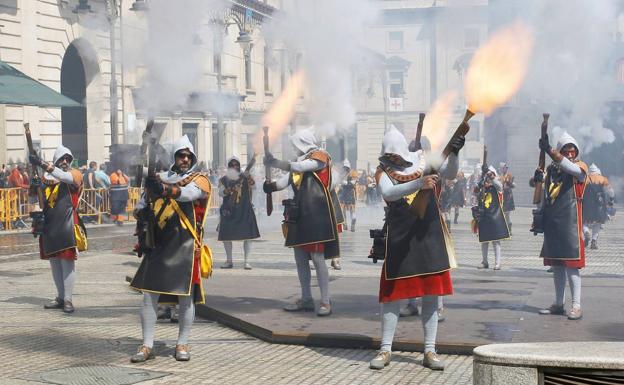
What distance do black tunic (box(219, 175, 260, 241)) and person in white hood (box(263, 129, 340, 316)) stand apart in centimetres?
506

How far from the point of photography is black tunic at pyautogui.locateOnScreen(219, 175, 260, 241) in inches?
666

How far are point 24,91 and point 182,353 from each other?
1948 cm

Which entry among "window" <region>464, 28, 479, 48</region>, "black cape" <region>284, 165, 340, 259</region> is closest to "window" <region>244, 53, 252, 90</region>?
"window" <region>464, 28, 479, 48</region>

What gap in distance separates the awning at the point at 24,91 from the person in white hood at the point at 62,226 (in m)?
14.2

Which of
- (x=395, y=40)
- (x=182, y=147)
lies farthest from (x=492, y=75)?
(x=395, y=40)

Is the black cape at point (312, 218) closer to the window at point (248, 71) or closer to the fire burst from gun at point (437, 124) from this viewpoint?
the fire burst from gun at point (437, 124)

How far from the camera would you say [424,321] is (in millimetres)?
9273

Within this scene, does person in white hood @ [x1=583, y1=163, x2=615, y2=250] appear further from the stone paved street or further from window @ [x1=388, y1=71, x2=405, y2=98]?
window @ [x1=388, y1=71, x2=405, y2=98]

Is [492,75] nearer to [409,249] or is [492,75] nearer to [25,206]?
[409,249]

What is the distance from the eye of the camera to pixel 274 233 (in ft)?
83.7

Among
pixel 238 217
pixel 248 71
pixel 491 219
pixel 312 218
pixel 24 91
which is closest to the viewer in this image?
pixel 312 218

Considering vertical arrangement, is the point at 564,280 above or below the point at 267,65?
below

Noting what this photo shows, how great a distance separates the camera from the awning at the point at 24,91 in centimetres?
2672

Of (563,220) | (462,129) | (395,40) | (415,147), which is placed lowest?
(563,220)
